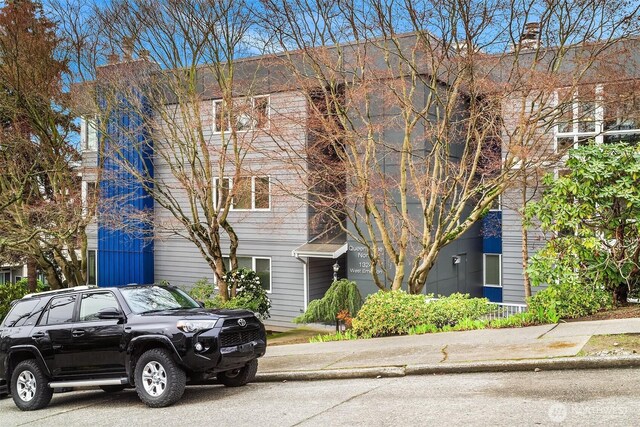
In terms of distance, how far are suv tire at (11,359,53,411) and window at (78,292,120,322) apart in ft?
3.80

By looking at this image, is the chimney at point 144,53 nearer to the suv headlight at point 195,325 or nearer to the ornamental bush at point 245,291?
the ornamental bush at point 245,291

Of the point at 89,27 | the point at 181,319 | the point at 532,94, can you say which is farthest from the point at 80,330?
the point at 89,27

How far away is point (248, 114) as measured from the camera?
18219mm

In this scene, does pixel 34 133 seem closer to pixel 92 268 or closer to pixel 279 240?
pixel 279 240

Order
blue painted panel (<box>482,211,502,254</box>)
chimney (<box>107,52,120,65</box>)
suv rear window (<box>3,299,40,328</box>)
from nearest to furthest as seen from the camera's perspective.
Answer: suv rear window (<box>3,299,40,328</box>), chimney (<box>107,52,120,65</box>), blue painted panel (<box>482,211,502,254</box>)

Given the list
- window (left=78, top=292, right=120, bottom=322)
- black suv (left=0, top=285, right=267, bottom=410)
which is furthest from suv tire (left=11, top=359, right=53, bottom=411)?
window (left=78, top=292, right=120, bottom=322)

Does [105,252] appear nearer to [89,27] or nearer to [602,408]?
[89,27]

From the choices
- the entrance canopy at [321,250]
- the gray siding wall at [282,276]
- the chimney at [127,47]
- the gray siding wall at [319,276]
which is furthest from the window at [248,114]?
the gray siding wall at [319,276]

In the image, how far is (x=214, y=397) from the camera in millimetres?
9547

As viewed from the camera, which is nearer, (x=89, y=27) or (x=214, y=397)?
(x=214, y=397)

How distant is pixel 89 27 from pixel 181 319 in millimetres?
12629

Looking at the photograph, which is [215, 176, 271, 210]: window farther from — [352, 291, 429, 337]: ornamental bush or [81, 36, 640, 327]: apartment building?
[352, 291, 429, 337]: ornamental bush

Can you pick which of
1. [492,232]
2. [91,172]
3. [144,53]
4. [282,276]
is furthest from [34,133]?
[492,232]

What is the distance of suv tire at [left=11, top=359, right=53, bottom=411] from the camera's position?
10.4 m
